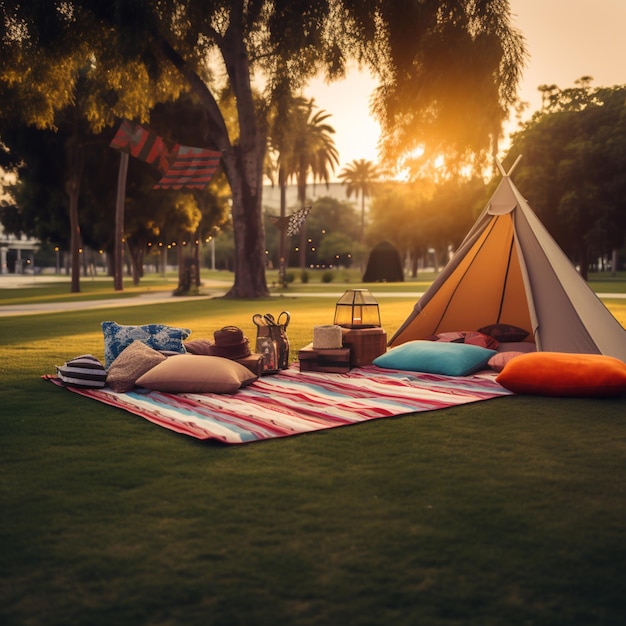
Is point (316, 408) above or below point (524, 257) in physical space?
below

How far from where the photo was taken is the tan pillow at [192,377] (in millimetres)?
6027

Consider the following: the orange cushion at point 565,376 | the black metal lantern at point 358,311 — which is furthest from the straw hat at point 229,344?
the orange cushion at point 565,376

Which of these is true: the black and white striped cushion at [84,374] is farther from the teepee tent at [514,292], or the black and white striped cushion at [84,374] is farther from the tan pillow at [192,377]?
the teepee tent at [514,292]

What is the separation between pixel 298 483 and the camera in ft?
12.0

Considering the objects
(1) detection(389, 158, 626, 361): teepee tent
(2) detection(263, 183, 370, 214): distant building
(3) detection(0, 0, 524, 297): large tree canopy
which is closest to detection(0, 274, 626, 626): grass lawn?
(1) detection(389, 158, 626, 361): teepee tent

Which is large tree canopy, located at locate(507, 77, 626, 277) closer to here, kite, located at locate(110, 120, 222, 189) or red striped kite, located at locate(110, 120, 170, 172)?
kite, located at locate(110, 120, 222, 189)

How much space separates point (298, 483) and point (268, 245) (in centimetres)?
7831

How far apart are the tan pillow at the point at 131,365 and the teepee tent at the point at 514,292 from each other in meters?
3.45

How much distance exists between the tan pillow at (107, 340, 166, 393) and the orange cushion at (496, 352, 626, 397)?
298 cm

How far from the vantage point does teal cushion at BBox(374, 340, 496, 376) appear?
7.09 meters

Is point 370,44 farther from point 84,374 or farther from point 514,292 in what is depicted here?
point 84,374

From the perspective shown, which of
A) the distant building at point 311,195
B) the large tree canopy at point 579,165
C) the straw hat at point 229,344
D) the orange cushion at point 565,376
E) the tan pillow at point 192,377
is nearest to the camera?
the orange cushion at point 565,376

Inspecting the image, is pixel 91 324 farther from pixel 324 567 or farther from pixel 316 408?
pixel 324 567

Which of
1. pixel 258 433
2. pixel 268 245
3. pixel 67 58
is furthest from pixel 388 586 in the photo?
pixel 268 245
